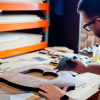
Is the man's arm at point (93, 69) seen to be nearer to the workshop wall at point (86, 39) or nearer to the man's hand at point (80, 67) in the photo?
the man's hand at point (80, 67)

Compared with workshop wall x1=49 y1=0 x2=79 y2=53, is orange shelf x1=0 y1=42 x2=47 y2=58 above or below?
below

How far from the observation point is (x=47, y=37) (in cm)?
228

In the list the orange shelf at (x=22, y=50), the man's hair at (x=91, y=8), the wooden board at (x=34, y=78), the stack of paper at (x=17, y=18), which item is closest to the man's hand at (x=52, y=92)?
the wooden board at (x=34, y=78)

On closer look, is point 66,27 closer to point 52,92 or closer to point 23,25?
point 23,25

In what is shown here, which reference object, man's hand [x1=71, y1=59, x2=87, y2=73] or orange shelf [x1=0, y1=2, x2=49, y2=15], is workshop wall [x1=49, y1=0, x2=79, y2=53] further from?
man's hand [x1=71, y1=59, x2=87, y2=73]

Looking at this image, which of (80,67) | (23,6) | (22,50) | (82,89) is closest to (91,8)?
(80,67)

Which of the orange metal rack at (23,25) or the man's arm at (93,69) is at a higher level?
the orange metal rack at (23,25)

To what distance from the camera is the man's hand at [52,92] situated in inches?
40.5

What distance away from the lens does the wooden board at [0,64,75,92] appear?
1.15 meters

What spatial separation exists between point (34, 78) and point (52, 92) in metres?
0.24

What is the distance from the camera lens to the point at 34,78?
124 centimetres

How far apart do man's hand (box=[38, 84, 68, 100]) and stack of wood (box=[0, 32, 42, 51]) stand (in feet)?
2.87

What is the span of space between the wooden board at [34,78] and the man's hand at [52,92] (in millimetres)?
53

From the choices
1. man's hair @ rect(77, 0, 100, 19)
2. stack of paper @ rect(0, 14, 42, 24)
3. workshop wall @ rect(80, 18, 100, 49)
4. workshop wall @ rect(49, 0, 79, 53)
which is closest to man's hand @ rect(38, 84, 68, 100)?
man's hair @ rect(77, 0, 100, 19)
